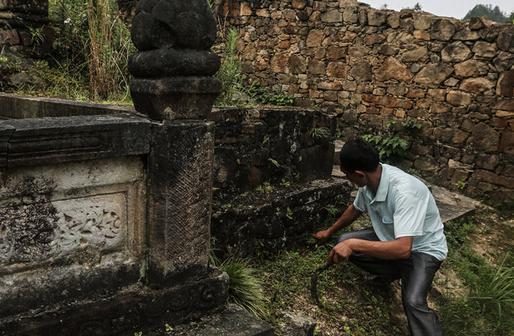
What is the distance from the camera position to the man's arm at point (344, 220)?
142 inches

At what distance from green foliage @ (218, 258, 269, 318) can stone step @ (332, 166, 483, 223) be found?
2277 millimetres

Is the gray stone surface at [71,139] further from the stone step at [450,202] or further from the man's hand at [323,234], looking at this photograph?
the stone step at [450,202]

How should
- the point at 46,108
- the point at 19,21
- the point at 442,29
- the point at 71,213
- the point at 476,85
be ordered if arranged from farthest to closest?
the point at 442,29 < the point at 476,85 < the point at 19,21 < the point at 46,108 < the point at 71,213

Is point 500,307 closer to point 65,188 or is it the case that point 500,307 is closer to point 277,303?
point 277,303

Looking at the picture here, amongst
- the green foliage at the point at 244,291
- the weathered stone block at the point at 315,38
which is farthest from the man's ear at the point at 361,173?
the weathered stone block at the point at 315,38

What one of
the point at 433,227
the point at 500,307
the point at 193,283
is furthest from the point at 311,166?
the point at 193,283

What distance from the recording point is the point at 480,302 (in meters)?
3.71

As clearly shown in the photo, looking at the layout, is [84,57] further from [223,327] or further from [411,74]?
[411,74]

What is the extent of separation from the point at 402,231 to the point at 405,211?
0.13m

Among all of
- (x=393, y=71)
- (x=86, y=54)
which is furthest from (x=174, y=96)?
(x=393, y=71)

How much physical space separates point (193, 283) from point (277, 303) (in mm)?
1015

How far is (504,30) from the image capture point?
5.57 m

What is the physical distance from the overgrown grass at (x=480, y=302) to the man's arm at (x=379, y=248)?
90 centimetres

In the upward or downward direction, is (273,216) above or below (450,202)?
above
